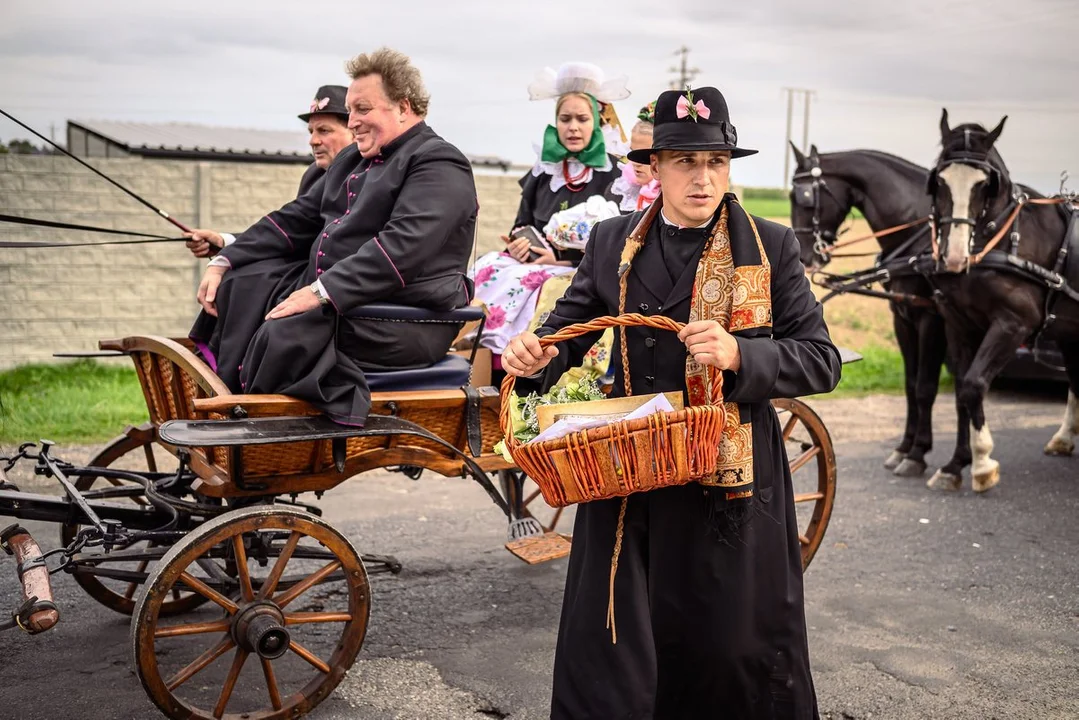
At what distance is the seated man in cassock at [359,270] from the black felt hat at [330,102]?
41cm

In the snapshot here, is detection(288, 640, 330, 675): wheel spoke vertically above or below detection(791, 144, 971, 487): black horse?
below

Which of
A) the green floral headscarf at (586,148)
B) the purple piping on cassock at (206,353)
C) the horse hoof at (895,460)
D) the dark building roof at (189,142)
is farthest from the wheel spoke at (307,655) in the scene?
the dark building roof at (189,142)

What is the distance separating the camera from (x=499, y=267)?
211 inches

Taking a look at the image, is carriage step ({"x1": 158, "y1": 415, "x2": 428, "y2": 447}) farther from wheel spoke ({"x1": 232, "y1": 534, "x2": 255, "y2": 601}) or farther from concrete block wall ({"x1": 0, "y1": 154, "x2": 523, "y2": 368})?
concrete block wall ({"x1": 0, "y1": 154, "x2": 523, "y2": 368})

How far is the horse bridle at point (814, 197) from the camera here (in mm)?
8133

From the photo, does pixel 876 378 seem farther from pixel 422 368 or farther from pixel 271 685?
pixel 271 685

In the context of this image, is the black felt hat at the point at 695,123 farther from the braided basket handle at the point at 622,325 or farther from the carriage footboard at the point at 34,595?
the carriage footboard at the point at 34,595

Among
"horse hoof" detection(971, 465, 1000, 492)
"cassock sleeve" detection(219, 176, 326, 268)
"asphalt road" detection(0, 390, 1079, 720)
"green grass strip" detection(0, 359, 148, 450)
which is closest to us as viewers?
"asphalt road" detection(0, 390, 1079, 720)

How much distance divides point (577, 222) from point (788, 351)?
2.73 meters

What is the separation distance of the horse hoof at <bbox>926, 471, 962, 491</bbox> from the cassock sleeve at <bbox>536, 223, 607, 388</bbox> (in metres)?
4.96

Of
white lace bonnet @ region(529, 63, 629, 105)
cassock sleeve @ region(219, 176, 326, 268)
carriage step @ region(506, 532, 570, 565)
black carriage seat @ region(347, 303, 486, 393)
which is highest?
white lace bonnet @ region(529, 63, 629, 105)

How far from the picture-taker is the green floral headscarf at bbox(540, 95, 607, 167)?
18.6ft

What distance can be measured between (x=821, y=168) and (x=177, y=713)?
6385 millimetres

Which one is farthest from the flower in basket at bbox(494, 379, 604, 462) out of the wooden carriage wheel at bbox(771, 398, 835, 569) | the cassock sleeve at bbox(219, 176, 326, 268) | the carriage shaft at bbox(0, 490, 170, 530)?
the wooden carriage wheel at bbox(771, 398, 835, 569)
